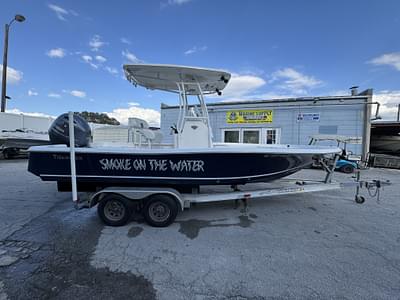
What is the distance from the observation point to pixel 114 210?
9.49 ft

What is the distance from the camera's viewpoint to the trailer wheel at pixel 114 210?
9.29 feet

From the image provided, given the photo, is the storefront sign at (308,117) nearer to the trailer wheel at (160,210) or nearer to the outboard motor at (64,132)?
the trailer wheel at (160,210)

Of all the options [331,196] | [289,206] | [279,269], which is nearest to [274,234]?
[279,269]

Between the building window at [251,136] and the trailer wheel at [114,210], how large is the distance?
8043 mm

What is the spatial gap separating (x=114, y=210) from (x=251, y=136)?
822cm

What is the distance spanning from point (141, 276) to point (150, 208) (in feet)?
3.56

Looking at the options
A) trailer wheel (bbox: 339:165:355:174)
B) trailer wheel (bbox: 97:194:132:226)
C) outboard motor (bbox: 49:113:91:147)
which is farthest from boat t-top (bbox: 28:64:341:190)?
trailer wheel (bbox: 339:165:355:174)

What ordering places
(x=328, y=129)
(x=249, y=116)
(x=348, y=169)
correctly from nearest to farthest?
1. (x=348, y=169)
2. (x=328, y=129)
3. (x=249, y=116)

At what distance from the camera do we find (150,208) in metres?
2.85

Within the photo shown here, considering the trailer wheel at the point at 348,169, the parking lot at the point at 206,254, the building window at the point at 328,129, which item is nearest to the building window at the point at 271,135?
the building window at the point at 328,129

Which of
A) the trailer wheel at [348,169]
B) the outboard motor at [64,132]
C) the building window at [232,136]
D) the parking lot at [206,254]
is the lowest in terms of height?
the parking lot at [206,254]

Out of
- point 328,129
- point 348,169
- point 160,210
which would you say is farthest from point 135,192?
point 328,129

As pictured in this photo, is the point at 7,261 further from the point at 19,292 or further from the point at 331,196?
the point at 331,196

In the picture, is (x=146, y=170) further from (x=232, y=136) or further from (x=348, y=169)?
(x=232, y=136)
